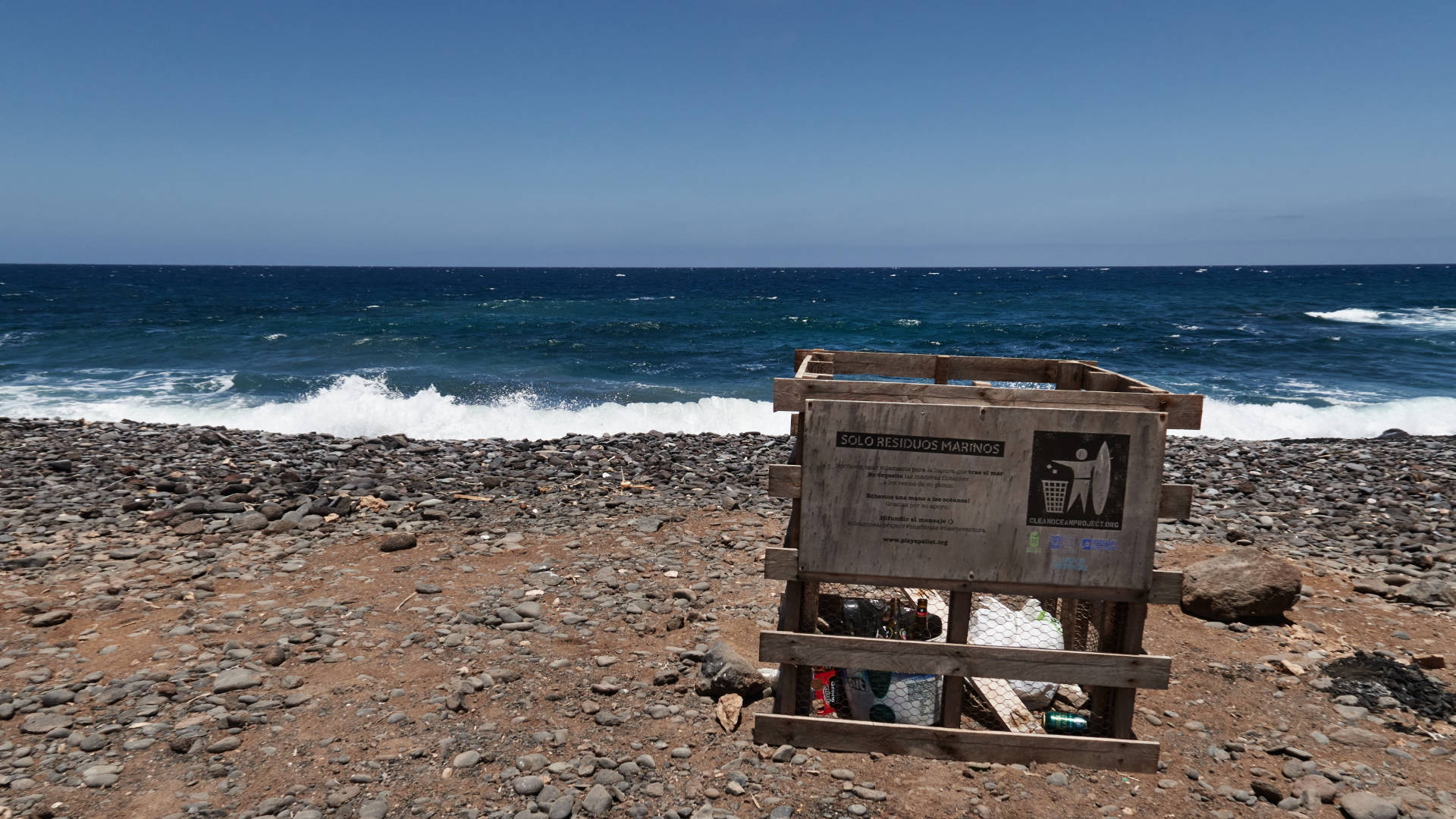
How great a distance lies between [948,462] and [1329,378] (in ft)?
97.8

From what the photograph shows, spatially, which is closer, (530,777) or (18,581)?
(530,777)

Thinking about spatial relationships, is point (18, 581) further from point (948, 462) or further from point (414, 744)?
point (948, 462)

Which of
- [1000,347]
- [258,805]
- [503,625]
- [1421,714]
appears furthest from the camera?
[1000,347]

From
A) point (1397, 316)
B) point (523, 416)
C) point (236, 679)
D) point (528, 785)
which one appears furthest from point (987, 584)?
point (1397, 316)

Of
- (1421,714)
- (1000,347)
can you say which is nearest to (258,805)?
(1421,714)

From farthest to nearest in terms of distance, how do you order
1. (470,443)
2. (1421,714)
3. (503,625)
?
(470,443)
(503,625)
(1421,714)

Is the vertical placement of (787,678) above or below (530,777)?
above

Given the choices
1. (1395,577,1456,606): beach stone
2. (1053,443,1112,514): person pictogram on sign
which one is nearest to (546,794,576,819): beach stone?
(1053,443,1112,514): person pictogram on sign

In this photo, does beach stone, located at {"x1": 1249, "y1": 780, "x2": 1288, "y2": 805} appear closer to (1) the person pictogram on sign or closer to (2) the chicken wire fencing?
(2) the chicken wire fencing

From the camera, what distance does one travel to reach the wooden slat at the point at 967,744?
15.2 ft

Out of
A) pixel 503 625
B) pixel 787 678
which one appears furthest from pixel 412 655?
pixel 787 678

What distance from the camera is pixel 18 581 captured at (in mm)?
7133

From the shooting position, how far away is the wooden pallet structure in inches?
169

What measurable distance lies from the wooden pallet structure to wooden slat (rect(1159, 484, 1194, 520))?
0.04 feet
